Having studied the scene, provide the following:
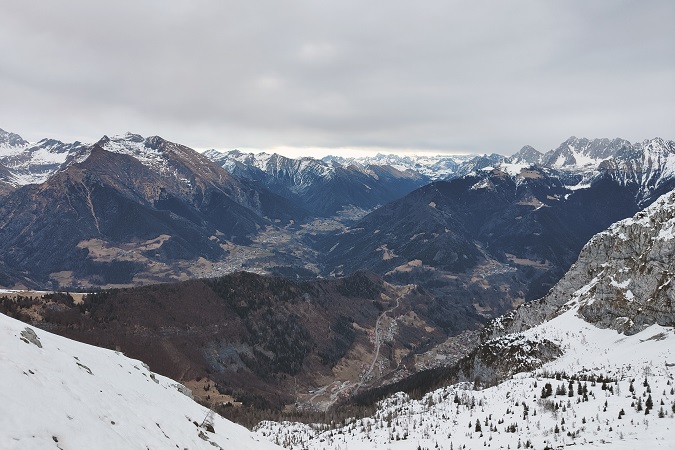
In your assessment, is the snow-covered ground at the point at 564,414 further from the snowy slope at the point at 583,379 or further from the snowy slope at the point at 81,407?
the snowy slope at the point at 81,407

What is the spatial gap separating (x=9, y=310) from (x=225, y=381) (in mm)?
81364

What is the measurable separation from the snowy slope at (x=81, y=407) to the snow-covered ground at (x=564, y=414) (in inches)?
687

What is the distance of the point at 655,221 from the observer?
266ft

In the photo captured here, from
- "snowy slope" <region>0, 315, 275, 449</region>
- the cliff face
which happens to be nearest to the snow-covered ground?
the cliff face

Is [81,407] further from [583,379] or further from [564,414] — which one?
[583,379]

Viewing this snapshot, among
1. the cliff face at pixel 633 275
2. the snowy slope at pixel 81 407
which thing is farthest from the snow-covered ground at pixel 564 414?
the snowy slope at pixel 81 407

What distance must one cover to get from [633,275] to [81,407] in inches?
3588

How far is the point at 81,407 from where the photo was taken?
24.2 meters

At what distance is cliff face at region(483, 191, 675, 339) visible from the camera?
67938 millimetres

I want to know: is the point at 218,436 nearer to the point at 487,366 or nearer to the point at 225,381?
the point at 487,366

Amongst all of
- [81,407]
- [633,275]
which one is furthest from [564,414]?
[633,275]

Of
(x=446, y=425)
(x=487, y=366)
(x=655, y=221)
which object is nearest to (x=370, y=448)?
(x=446, y=425)

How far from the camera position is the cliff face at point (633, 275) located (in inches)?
2675

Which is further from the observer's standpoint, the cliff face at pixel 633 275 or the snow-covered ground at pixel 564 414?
the cliff face at pixel 633 275
